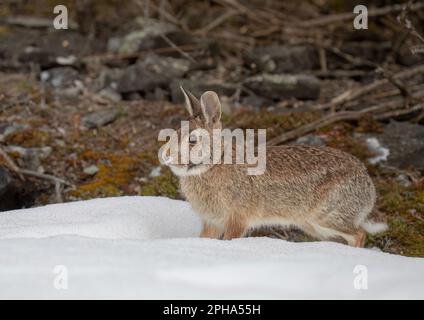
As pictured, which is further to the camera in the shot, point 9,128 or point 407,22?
point 9,128

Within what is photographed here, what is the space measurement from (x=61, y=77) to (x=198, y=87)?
88.5 inches

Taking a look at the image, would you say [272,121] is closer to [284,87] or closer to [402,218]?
[284,87]

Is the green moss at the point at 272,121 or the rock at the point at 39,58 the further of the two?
the rock at the point at 39,58

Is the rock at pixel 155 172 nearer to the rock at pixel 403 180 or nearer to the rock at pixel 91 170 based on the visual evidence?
the rock at pixel 91 170

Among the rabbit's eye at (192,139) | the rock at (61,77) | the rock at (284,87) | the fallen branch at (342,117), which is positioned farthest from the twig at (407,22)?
the rock at (61,77)

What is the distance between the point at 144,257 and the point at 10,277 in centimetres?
81

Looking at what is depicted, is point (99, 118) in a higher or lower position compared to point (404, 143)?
higher

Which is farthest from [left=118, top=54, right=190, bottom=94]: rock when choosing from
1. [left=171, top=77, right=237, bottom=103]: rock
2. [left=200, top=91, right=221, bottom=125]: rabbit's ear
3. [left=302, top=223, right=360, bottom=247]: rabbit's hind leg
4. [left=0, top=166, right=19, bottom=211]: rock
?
[left=302, top=223, right=360, bottom=247]: rabbit's hind leg

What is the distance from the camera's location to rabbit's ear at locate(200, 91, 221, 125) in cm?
557

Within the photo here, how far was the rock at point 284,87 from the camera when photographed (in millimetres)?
10008

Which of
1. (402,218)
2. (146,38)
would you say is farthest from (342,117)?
(146,38)

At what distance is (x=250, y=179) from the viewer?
5.89m

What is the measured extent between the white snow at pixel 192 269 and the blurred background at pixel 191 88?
76.8 inches

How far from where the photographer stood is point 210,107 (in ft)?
18.5
